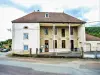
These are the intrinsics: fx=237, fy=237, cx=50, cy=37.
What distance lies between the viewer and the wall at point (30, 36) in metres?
45.4

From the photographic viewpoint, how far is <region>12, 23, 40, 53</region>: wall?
4541 cm

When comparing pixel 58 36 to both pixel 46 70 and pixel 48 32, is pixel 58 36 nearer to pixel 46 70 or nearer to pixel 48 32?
pixel 48 32

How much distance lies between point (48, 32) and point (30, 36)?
4328 mm

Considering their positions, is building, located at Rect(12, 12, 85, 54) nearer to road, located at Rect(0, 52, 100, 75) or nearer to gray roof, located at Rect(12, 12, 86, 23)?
gray roof, located at Rect(12, 12, 86, 23)

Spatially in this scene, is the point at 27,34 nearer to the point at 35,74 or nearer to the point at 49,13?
the point at 49,13

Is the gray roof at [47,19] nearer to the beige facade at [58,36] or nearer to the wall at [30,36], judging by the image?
the wall at [30,36]

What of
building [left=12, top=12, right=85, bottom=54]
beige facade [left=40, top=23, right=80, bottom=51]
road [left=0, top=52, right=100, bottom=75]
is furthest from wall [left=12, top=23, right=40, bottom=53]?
road [left=0, top=52, right=100, bottom=75]

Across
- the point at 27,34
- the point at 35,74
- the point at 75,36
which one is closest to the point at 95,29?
the point at 75,36

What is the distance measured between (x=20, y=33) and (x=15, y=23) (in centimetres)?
216

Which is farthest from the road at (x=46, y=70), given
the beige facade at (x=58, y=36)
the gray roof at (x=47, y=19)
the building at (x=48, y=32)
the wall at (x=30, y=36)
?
the beige facade at (x=58, y=36)

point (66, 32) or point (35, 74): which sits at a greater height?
point (66, 32)

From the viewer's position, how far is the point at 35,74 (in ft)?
49.9

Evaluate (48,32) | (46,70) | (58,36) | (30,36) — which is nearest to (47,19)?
(48,32)

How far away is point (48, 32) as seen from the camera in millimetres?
48375
